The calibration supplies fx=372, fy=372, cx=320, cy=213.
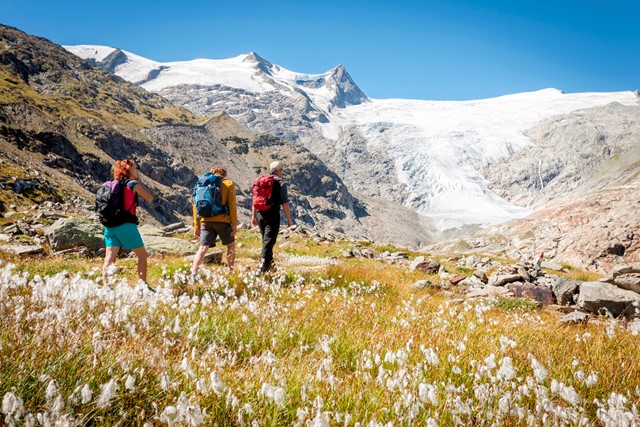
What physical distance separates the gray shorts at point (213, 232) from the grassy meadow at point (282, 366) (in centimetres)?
239

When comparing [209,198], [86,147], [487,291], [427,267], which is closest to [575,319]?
[487,291]

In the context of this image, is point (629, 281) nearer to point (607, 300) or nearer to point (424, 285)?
point (607, 300)

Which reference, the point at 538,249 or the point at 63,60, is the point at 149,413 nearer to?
the point at 538,249

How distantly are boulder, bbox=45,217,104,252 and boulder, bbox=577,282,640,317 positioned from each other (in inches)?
609

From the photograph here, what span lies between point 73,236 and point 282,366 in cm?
1323

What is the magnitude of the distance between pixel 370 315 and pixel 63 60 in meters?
239

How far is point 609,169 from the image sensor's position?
14238 centimetres

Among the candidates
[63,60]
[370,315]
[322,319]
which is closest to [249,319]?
[322,319]

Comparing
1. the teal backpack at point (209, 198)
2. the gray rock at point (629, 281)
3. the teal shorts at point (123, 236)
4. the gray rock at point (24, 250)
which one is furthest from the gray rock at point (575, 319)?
the gray rock at point (24, 250)

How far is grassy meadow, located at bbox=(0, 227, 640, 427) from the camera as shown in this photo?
90.5 inches

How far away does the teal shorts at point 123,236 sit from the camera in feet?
24.1

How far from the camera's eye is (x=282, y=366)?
130 inches

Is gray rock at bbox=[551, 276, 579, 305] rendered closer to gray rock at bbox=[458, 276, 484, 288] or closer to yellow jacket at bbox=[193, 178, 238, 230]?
gray rock at bbox=[458, 276, 484, 288]

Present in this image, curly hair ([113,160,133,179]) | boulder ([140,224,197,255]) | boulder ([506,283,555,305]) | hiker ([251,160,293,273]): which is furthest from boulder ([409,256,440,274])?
curly hair ([113,160,133,179])
